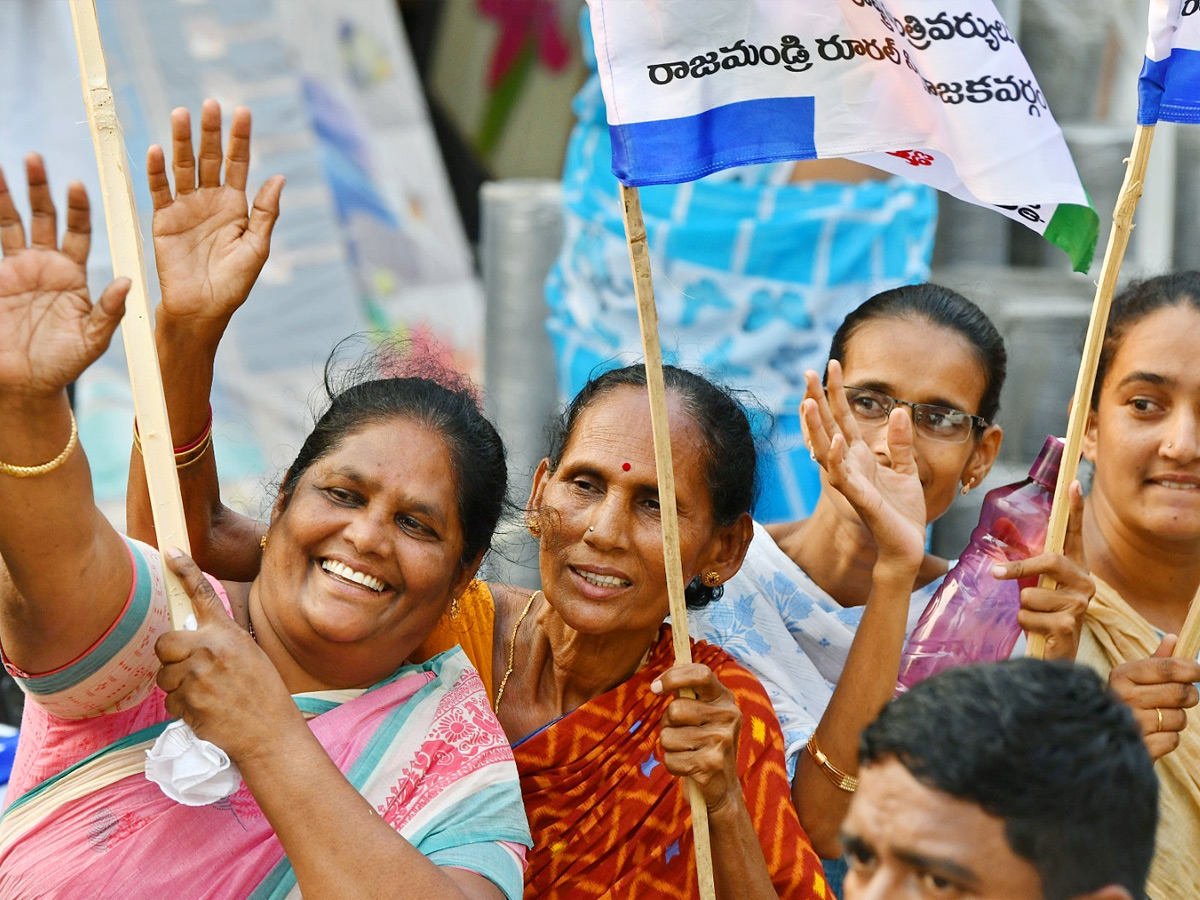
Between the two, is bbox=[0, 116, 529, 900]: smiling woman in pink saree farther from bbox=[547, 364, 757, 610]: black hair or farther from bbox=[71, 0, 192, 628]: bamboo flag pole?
bbox=[547, 364, 757, 610]: black hair

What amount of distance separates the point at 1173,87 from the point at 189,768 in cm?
205

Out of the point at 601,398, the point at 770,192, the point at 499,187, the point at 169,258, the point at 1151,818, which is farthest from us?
the point at 499,187

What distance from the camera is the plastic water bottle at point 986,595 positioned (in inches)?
118

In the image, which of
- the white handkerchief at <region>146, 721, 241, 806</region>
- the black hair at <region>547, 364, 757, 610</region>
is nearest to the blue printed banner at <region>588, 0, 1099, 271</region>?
the black hair at <region>547, 364, 757, 610</region>

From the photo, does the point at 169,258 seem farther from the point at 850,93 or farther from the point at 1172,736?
the point at 1172,736

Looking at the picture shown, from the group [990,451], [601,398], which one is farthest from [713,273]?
[601,398]

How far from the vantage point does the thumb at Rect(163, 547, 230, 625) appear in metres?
2.16

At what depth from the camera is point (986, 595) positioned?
9.94 ft

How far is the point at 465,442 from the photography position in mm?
2670

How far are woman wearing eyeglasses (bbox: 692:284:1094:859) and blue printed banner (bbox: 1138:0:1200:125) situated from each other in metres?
0.71

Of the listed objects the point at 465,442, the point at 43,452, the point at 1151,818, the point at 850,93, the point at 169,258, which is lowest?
the point at 1151,818

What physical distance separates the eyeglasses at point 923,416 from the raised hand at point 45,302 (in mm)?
1813

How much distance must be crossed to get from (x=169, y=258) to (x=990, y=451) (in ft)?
6.45

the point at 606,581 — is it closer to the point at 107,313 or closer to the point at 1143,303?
the point at 107,313
